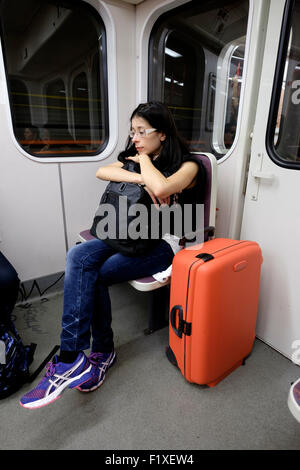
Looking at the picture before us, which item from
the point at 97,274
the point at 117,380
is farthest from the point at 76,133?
the point at 117,380

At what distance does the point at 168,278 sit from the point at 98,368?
0.70 meters

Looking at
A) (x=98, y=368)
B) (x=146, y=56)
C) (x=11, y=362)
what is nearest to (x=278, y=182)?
(x=98, y=368)

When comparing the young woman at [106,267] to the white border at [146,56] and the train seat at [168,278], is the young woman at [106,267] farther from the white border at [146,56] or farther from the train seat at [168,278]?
the white border at [146,56]

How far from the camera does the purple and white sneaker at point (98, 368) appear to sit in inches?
64.0

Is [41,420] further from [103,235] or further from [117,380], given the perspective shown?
[103,235]

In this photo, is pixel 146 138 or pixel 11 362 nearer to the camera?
pixel 11 362

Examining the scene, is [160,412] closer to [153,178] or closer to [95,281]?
[95,281]

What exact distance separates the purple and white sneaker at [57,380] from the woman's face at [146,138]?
4.31 ft

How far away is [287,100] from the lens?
167cm

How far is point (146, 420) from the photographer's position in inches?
57.6

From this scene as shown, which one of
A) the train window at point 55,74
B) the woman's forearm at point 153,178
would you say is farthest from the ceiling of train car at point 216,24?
the woman's forearm at point 153,178

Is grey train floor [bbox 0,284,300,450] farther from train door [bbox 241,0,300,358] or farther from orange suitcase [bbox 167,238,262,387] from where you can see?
train door [bbox 241,0,300,358]

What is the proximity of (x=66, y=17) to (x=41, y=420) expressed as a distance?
9.56 feet

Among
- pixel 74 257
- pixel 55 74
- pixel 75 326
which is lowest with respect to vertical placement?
pixel 75 326
